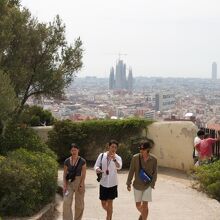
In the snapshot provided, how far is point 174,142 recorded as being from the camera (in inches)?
651

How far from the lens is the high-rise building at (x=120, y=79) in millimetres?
187875

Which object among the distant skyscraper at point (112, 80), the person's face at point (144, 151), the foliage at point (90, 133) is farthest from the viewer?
the distant skyscraper at point (112, 80)

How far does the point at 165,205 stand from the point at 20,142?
4.07 m

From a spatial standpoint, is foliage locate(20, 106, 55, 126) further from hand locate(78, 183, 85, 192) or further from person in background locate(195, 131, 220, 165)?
hand locate(78, 183, 85, 192)

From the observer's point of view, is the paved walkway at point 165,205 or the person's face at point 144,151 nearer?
the person's face at point 144,151

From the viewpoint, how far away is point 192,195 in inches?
487

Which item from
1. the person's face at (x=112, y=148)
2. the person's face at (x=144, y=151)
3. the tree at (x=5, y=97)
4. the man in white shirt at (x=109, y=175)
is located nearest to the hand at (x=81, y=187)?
the man in white shirt at (x=109, y=175)

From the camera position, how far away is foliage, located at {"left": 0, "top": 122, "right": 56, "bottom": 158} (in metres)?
13.2

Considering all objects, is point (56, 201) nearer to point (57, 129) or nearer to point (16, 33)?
point (16, 33)

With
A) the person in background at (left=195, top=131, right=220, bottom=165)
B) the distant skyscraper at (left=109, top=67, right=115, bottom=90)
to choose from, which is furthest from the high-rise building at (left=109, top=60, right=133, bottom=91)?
the person in background at (left=195, top=131, right=220, bottom=165)

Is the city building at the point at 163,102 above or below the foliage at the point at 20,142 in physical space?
below

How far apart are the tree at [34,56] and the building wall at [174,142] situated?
3256 millimetres

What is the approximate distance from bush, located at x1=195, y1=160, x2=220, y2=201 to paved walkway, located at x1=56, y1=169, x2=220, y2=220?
0.68 feet

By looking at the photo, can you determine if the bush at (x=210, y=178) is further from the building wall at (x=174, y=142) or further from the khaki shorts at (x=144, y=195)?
the khaki shorts at (x=144, y=195)
